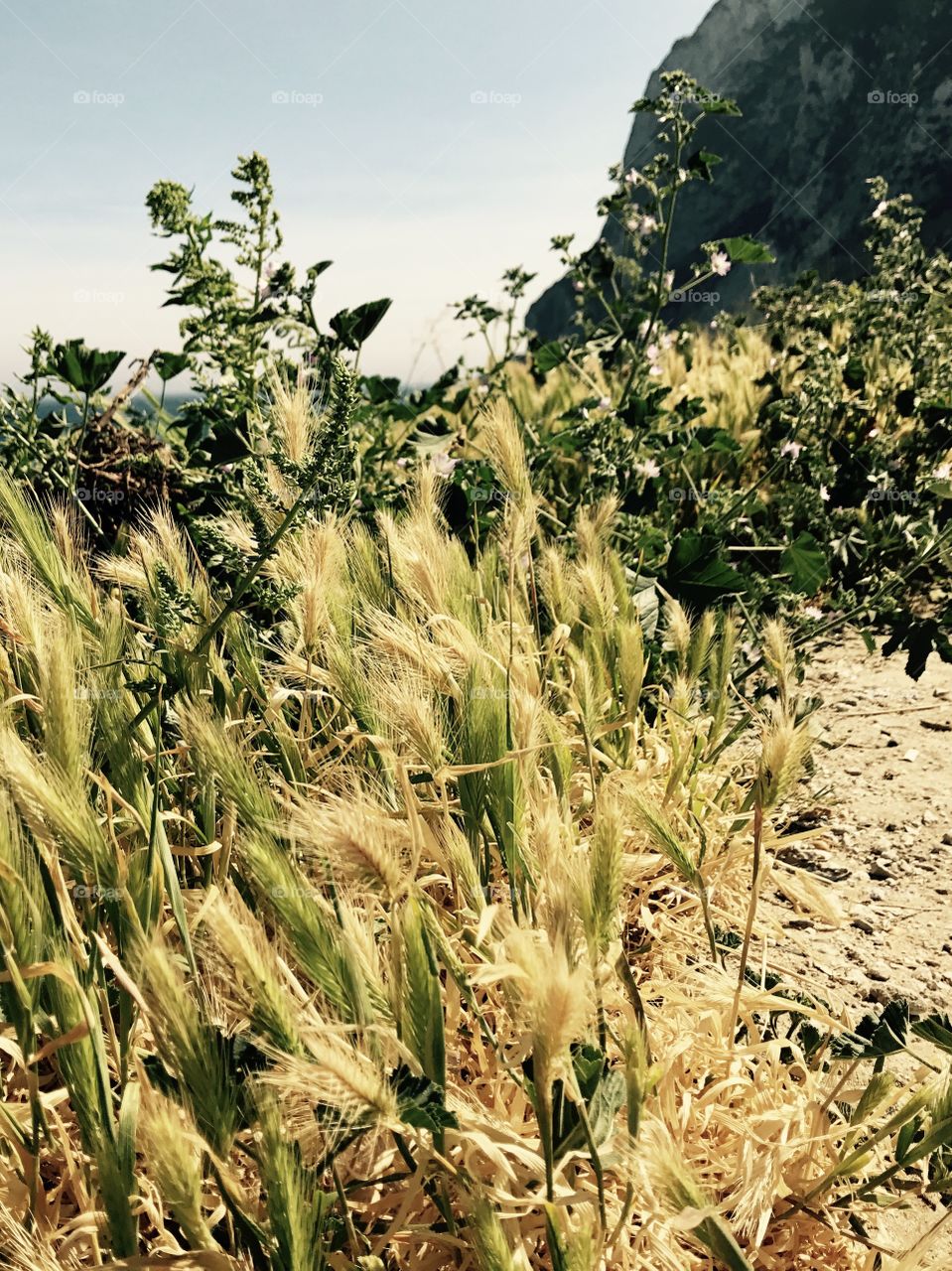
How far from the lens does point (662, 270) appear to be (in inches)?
83.9

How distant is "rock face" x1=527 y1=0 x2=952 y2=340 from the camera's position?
763 inches

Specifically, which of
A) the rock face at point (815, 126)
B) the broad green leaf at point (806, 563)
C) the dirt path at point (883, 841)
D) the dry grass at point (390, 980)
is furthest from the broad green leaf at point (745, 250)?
the rock face at point (815, 126)

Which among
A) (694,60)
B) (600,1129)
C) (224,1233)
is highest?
(694,60)

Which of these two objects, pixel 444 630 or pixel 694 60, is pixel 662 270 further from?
pixel 694 60

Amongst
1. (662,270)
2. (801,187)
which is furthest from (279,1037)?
(801,187)

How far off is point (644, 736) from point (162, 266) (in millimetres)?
1449

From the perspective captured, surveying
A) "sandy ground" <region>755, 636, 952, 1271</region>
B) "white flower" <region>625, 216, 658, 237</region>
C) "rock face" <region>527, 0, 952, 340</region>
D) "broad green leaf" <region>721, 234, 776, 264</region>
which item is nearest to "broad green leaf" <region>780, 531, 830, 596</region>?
"sandy ground" <region>755, 636, 952, 1271</region>

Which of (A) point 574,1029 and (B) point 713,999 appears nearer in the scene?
(A) point 574,1029

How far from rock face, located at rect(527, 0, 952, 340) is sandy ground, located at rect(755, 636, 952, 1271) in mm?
17809

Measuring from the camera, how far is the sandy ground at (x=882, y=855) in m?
1.25

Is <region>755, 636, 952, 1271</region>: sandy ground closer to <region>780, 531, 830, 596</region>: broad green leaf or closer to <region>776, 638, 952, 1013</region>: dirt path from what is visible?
<region>776, 638, 952, 1013</region>: dirt path

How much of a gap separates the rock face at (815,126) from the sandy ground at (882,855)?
17809 millimetres

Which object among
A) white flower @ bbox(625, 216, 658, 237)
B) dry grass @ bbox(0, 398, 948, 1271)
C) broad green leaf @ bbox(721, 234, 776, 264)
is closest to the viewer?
dry grass @ bbox(0, 398, 948, 1271)

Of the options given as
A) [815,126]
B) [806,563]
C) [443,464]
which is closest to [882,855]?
[806,563]
